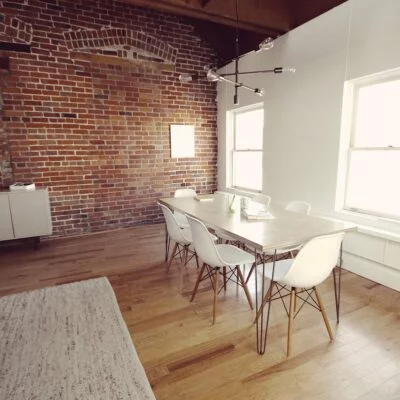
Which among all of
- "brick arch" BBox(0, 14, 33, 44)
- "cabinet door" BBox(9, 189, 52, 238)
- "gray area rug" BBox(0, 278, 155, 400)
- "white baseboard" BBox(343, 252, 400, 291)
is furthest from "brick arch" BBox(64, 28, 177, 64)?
"white baseboard" BBox(343, 252, 400, 291)

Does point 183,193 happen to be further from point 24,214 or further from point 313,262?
point 313,262

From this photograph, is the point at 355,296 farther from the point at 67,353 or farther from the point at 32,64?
the point at 32,64

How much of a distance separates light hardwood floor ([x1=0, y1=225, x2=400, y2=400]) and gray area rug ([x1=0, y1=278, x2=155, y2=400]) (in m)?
0.14

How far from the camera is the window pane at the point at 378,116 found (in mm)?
2859

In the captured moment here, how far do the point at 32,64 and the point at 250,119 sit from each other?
3430 mm

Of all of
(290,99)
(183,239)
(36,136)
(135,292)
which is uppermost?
(290,99)

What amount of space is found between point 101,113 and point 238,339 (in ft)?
12.9

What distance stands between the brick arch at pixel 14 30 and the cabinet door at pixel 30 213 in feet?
6.96

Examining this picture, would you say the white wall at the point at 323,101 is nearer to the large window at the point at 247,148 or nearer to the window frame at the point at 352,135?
the window frame at the point at 352,135

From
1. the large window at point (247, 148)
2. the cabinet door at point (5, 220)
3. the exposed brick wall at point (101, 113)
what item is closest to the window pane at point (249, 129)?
the large window at point (247, 148)

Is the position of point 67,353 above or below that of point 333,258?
below

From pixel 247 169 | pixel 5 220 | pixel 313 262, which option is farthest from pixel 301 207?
pixel 5 220

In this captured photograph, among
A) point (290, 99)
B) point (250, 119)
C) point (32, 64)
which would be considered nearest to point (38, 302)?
point (32, 64)

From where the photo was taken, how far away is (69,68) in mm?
4312
